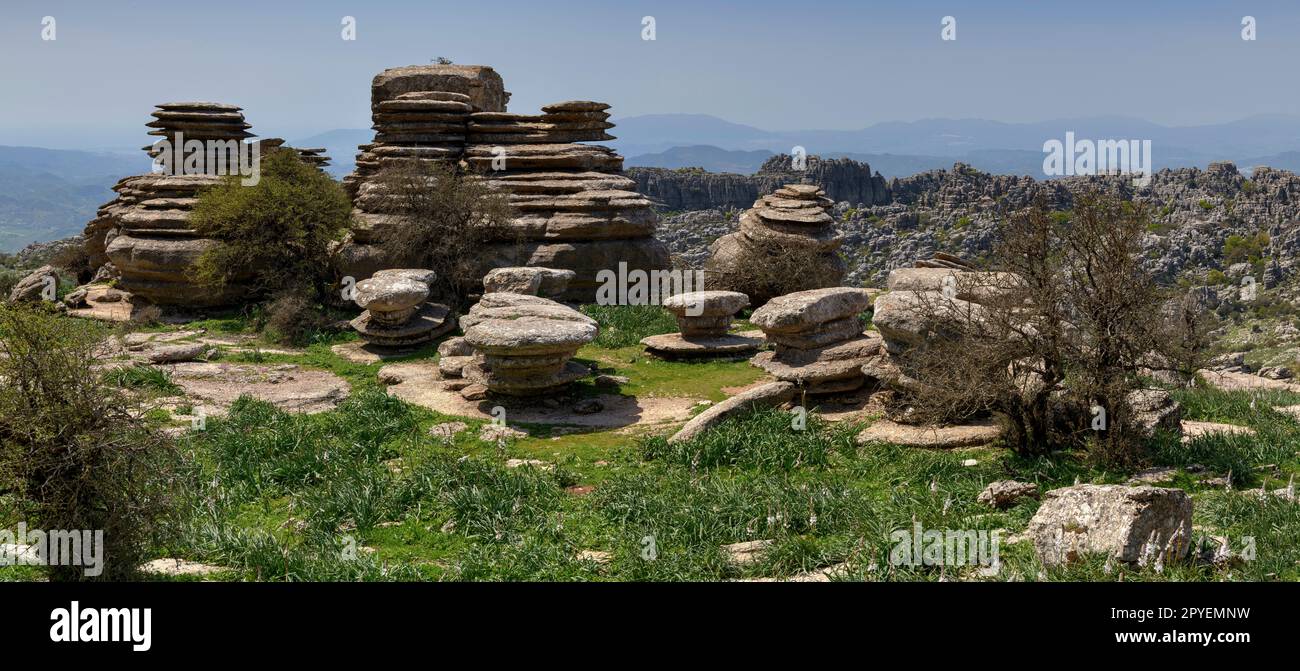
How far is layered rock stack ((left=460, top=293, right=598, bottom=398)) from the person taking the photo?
1357 cm

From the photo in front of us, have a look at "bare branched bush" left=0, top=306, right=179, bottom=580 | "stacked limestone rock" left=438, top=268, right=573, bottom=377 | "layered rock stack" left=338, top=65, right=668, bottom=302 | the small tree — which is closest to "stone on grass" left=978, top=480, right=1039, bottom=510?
"bare branched bush" left=0, top=306, right=179, bottom=580

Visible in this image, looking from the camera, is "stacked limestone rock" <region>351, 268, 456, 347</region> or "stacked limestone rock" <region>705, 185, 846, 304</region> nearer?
"stacked limestone rock" <region>351, 268, 456, 347</region>

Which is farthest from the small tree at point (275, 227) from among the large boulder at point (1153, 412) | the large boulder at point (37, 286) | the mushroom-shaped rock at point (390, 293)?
the large boulder at point (1153, 412)

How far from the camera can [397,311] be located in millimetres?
17188

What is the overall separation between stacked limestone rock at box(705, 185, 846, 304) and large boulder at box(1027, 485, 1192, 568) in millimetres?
12960

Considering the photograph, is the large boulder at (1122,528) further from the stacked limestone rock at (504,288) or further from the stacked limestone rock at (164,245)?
the stacked limestone rock at (164,245)

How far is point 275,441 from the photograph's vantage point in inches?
449

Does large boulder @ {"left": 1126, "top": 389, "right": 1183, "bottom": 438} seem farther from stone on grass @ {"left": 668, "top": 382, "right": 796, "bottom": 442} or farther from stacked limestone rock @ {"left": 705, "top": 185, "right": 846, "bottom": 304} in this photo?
stacked limestone rock @ {"left": 705, "top": 185, "right": 846, "bottom": 304}

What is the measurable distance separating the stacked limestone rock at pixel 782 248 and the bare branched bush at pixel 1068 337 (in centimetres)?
937

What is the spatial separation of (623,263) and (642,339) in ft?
10.6

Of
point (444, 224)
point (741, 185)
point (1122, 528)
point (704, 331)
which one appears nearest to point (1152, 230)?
point (704, 331)

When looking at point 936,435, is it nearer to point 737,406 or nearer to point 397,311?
point 737,406

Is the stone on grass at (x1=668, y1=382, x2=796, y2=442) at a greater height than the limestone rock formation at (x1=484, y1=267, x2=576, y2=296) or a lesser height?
lesser
